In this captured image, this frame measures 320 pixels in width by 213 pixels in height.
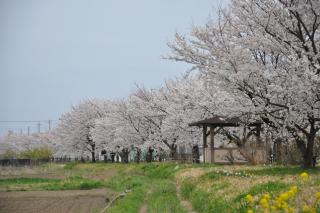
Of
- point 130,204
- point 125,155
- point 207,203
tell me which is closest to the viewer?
point 207,203

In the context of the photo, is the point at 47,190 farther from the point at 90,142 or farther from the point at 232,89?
the point at 90,142

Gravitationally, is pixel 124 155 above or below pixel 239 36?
below

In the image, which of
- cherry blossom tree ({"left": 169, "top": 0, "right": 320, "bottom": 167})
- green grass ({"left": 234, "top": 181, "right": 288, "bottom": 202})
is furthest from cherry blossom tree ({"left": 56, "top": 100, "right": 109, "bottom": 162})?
green grass ({"left": 234, "top": 181, "right": 288, "bottom": 202})

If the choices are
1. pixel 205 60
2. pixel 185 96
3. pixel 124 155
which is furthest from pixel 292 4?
pixel 124 155

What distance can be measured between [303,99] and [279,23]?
2.57 meters

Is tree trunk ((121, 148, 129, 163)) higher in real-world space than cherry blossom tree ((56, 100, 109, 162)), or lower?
lower

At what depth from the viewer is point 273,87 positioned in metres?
12.7

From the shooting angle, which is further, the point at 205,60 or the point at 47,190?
the point at 47,190

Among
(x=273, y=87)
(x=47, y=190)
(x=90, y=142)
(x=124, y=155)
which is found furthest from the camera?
(x=90, y=142)

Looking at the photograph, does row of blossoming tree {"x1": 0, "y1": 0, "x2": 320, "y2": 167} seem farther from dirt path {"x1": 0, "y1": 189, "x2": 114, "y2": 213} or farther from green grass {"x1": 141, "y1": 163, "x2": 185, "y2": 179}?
green grass {"x1": 141, "y1": 163, "x2": 185, "y2": 179}

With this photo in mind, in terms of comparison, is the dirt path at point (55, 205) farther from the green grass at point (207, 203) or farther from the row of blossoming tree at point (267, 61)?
the row of blossoming tree at point (267, 61)

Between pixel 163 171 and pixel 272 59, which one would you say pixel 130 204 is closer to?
pixel 272 59

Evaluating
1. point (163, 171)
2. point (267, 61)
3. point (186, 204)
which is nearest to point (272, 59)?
point (267, 61)

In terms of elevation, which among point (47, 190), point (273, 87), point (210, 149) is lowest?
point (47, 190)
